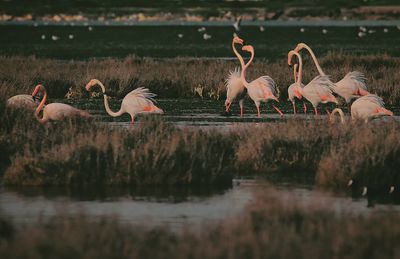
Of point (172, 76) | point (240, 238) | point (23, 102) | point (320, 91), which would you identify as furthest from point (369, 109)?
point (172, 76)

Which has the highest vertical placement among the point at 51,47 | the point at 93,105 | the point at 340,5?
the point at 340,5

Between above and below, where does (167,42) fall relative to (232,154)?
above

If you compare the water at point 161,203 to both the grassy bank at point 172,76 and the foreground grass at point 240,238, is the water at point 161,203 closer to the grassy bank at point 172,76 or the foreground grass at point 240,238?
the foreground grass at point 240,238

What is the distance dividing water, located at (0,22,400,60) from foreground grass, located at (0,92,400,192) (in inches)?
1357

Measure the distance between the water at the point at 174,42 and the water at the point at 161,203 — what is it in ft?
120

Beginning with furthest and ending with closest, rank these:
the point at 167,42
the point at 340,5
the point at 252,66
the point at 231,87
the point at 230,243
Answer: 1. the point at 340,5
2. the point at 167,42
3. the point at 252,66
4. the point at 231,87
5. the point at 230,243

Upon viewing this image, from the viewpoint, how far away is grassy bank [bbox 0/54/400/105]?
28500 millimetres

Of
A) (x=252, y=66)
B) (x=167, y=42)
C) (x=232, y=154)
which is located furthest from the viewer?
(x=167, y=42)

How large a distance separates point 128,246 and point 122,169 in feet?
16.7

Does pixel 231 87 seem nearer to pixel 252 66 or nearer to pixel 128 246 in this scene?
pixel 252 66

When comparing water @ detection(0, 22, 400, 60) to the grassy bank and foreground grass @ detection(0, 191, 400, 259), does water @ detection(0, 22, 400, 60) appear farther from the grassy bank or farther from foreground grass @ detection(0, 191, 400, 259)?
foreground grass @ detection(0, 191, 400, 259)

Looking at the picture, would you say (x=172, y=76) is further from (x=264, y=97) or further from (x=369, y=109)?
(x=369, y=109)

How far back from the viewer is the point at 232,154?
1650cm

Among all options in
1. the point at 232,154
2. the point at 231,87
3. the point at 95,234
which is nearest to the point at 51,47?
the point at 231,87
